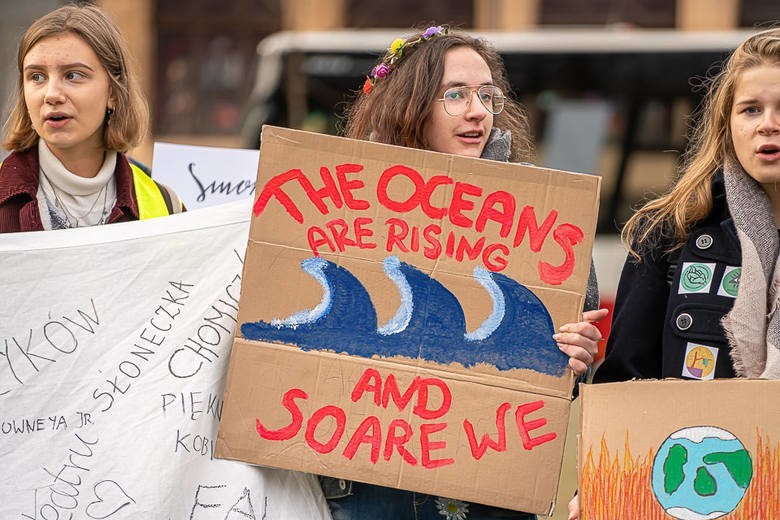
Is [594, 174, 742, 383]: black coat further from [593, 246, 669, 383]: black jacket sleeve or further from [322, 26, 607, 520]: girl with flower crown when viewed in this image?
[322, 26, 607, 520]: girl with flower crown

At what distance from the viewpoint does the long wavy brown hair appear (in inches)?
108

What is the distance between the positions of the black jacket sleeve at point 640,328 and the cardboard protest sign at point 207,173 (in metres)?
1.53

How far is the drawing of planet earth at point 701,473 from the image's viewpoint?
91.3 inches

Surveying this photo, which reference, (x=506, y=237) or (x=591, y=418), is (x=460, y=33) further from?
(x=591, y=418)

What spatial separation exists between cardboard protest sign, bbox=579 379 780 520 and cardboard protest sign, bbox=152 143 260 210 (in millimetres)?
1734

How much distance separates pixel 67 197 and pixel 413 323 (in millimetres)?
902

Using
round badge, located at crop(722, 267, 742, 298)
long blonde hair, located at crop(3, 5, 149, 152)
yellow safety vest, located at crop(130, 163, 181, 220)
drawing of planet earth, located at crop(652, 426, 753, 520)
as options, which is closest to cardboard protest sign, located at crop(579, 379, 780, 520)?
drawing of planet earth, located at crop(652, 426, 753, 520)

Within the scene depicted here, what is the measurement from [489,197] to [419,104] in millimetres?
333

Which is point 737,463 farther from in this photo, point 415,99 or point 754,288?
point 415,99

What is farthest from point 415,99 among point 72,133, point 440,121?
point 72,133

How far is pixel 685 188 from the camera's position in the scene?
8.85 ft

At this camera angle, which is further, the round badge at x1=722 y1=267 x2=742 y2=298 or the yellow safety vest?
the yellow safety vest

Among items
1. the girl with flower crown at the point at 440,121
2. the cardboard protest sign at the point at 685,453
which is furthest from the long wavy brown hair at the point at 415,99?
the cardboard protest sign at the point at 685,453

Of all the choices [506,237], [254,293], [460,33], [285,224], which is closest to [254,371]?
[254,293]
